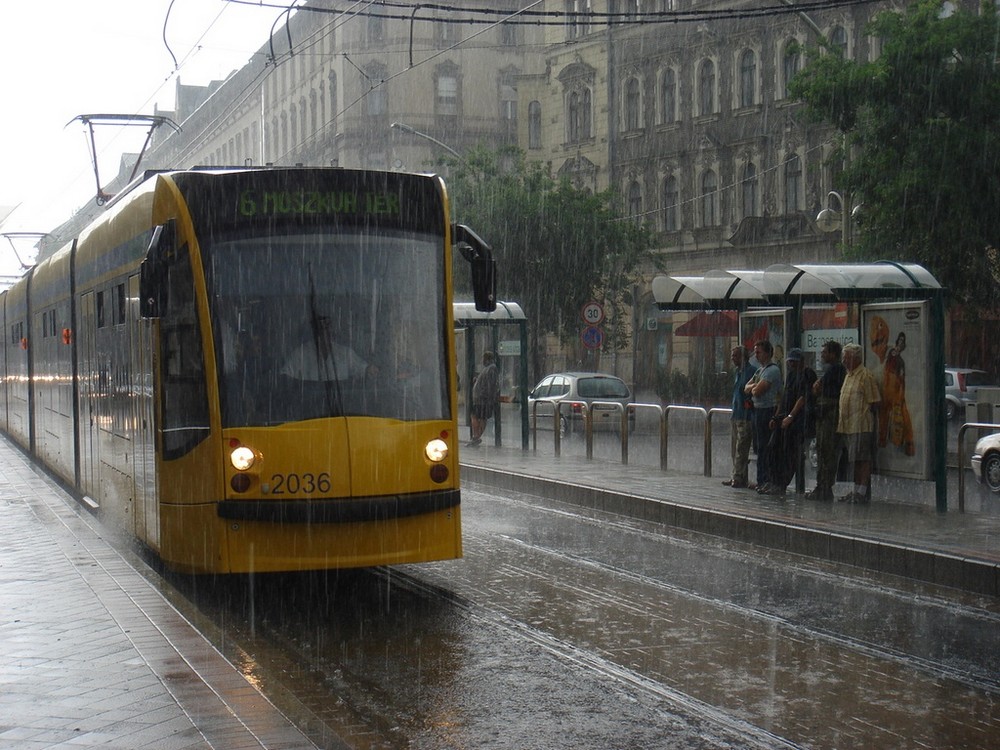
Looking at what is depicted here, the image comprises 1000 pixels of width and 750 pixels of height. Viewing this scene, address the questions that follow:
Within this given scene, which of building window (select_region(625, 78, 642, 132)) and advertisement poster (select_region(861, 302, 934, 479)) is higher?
building window (select_region(625, 78, 642, 132))

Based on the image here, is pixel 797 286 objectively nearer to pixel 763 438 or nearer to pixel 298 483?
pixel 763 438

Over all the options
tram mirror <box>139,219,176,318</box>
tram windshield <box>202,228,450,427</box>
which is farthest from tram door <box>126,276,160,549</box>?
tram windshield <box>202,228,450,427</box>

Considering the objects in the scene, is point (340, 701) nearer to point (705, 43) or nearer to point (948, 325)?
point (948, 325)

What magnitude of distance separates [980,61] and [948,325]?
14.8 m

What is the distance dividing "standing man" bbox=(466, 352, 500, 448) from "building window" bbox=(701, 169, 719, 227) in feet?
79.1

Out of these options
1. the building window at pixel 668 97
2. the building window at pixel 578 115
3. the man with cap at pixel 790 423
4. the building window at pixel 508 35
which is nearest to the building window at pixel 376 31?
the building window at pixel 508 35

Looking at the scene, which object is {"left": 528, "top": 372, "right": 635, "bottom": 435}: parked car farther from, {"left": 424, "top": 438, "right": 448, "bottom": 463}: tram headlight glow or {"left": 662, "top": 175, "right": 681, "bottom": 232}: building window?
{"left": 424, "top": 438, "right": 448, "bottom": 463}: tram headlight glow

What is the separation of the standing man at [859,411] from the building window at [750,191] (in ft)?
106

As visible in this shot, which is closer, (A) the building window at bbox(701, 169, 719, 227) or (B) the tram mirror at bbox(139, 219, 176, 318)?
(B) the tram mirror at bbox(139, 219, 176, 318)

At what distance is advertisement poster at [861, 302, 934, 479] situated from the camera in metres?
13.5

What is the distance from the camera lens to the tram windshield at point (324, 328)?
8.69 m

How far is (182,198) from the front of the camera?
8.96m

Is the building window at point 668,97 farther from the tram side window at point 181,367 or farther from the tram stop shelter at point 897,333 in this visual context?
the tram side window at point 181,367

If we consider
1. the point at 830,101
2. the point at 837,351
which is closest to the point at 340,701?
the point at 837,351
